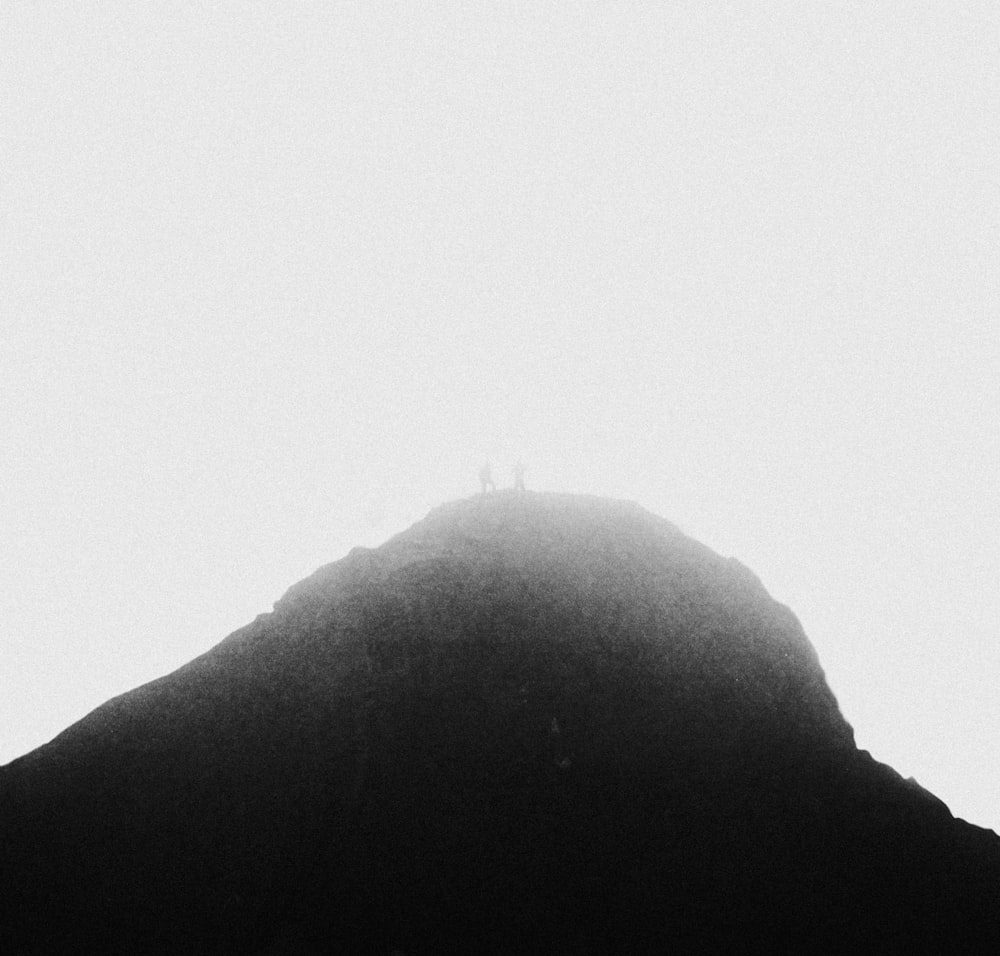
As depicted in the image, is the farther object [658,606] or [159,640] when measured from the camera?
[159,640]

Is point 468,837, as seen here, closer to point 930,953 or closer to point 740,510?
point 930,953

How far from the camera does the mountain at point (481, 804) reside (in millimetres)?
13641

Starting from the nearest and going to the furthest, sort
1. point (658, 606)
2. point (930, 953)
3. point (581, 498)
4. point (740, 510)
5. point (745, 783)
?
point (930, 953) → point (745, 783) → point (658, 606) → point (581, 498) → point (740, 510)

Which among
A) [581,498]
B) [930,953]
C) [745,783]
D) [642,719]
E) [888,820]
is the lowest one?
[930,953]

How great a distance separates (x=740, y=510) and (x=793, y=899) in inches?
6267

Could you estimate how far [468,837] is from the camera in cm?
1506

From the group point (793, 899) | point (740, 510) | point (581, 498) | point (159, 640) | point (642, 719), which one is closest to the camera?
point (793, 899)

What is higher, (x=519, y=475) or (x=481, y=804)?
(x=519, y=475)

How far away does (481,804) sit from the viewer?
51.5 ft

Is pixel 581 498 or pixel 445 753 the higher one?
pixel 581 498

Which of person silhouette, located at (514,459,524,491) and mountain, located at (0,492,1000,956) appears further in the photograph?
person silhouette, located at (514,459,524,491)

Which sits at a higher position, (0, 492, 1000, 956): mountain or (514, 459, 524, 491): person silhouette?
(514, 459, 524, 491): person silhouette

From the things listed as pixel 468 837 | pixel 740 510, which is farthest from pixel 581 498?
pixel 740 510

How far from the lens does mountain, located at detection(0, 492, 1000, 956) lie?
1364 cm
